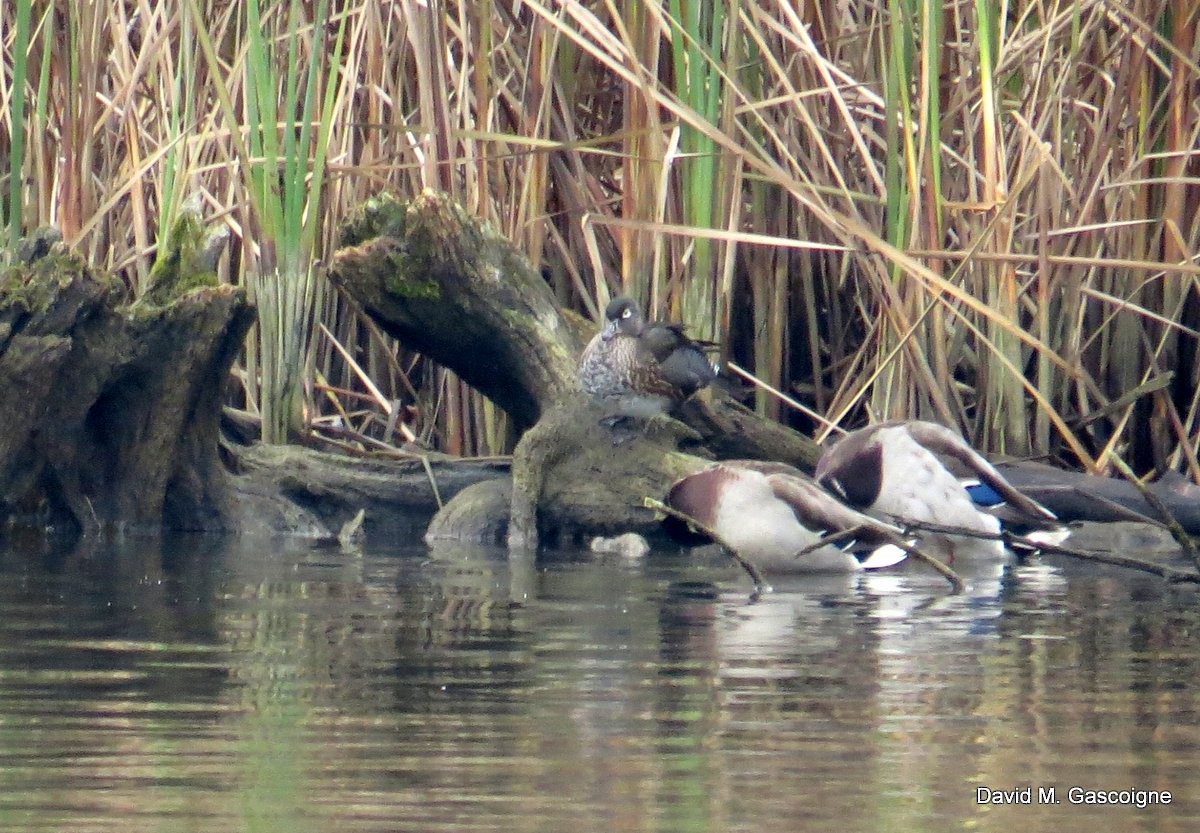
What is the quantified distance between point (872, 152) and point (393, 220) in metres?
2.22

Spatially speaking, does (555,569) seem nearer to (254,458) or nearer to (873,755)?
(254,458)

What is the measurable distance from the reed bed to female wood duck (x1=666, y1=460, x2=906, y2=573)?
1.01 metres

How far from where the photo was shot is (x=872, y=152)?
8.58 m

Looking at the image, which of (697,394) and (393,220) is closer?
(393,220)

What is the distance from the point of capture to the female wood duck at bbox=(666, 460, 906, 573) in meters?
6.64

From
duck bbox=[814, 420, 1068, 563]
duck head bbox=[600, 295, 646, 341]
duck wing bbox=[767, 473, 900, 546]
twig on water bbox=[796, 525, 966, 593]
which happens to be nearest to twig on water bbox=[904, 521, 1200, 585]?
twig on water bbox=[796, 525, 966, 593]

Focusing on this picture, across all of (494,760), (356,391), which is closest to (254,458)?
(356,391)

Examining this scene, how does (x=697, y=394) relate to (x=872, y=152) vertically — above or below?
below

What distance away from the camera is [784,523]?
6645 millimetres

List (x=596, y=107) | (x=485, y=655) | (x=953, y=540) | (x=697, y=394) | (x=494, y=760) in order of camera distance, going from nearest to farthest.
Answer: (x=494, y=760)
(x=485, y=655)
(x=953, y=540)
(x=697, y=394)
(x=596, y=107)

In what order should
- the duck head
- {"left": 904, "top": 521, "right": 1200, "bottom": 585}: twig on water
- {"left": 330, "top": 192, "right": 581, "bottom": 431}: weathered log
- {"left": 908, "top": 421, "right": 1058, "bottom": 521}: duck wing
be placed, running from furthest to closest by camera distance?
the duck head < {"left": 330, "top": 192, "right": 581, "bottom": 431}: weathered log < {"left": 908, "top": 421, "right": 1058, "bottom": 521}: duck wing < {"left": 904, "top": 521, "right": 1200, "bottom": 585}: twig on water

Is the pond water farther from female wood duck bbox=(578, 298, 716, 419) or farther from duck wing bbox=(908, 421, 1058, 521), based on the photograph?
female wood duck bbox=(578, 298, 716, 419)

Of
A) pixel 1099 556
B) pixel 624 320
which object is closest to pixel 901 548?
pixel 1099 556

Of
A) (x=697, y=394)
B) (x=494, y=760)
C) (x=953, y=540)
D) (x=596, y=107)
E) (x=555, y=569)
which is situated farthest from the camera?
(x=596, y=107)
